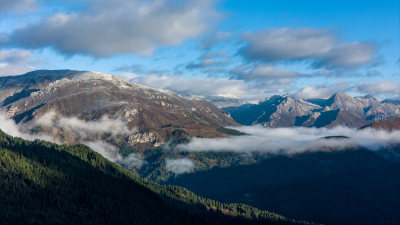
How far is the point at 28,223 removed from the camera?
19825 centimetres

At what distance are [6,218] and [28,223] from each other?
12.7 metres

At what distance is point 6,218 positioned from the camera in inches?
7707
